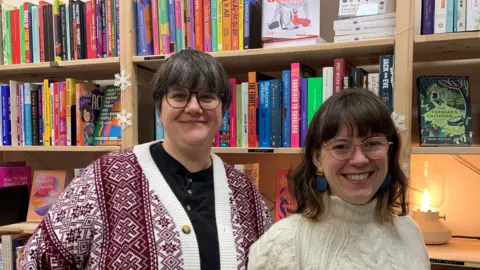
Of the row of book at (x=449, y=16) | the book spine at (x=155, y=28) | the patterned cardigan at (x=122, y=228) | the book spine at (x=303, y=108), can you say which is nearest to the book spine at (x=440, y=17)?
the row of book at (x=449, y=16)

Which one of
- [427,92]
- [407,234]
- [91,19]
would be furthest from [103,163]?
[427,92]

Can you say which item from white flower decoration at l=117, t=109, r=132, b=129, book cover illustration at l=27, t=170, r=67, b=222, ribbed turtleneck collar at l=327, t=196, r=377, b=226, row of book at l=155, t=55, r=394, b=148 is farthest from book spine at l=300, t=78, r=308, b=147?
book cover illustration at l=27, t=170, r=67, b=222

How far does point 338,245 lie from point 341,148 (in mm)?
220

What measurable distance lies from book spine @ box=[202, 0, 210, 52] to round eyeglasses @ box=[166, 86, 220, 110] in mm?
527

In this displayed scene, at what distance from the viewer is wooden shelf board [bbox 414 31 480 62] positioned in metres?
1.32

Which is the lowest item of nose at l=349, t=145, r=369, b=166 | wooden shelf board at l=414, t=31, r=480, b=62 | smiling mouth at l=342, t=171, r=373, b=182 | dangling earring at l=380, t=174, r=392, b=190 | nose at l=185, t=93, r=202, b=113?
dangling earring at l=380, t=174, r=392, b=190

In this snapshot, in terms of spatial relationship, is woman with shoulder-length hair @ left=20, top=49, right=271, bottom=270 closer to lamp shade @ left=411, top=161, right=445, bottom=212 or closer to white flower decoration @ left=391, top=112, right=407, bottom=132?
white flower decoration @ left=391, top=112, right=407, bottom=132

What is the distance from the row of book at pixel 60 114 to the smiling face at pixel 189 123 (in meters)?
0.73

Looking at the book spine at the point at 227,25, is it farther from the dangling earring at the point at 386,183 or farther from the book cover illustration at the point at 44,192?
the book cover illustration at the point at 44,192

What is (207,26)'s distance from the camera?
1.62 metres

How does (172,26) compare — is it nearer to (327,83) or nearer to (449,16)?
(327,83)

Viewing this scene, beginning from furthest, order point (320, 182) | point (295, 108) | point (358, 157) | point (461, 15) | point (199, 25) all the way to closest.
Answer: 1. point (199, 25)
2. point (295, 108)
3. point (461, 15)
4. point (320, 182)
5. point (358, 157)

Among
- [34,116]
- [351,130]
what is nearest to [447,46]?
[351,130]

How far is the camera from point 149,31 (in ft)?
5.57
